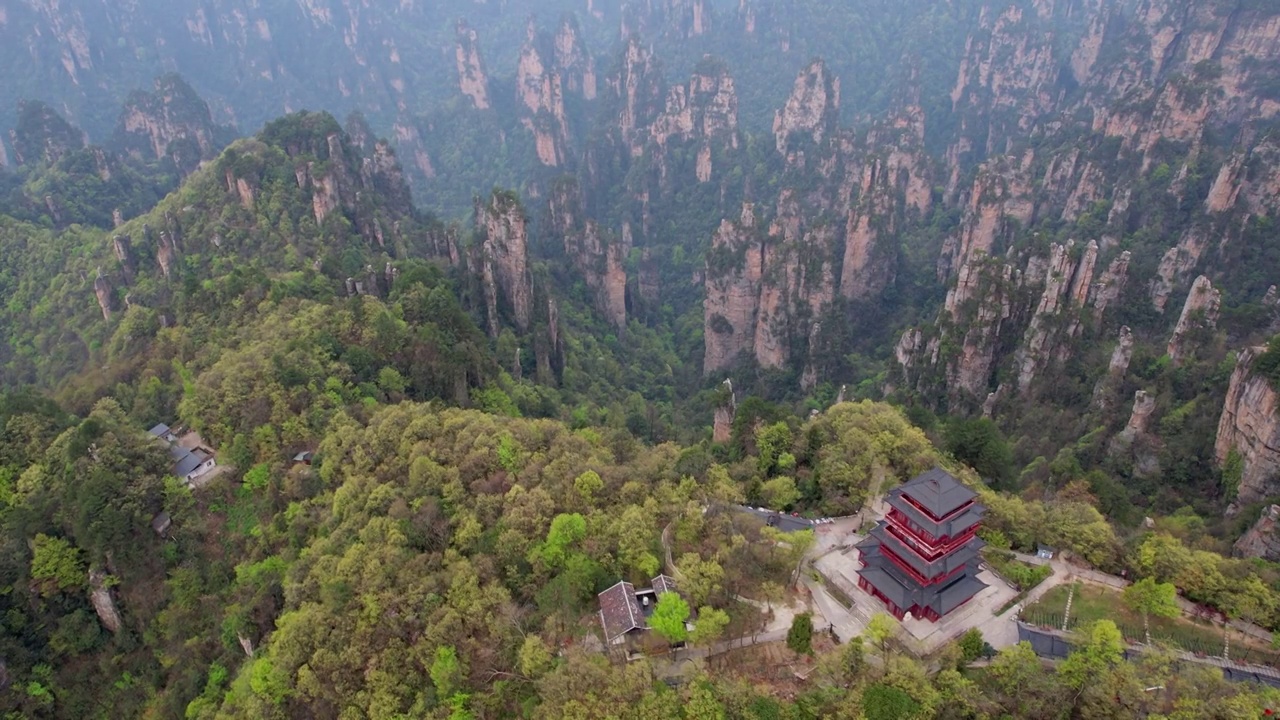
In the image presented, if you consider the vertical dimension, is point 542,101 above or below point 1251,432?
below

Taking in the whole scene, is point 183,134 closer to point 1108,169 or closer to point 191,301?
point 191,301

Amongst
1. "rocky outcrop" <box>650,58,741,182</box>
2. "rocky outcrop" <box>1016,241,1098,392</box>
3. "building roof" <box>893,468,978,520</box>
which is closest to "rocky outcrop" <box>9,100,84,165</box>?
"rocky outcrop" <box>650,58,741,182</box>

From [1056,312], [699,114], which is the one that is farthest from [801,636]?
[699,114]

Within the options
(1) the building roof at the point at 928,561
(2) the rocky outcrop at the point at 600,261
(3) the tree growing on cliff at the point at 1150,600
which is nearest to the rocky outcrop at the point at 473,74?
(2) the rocky outcrop at the point at 600,261

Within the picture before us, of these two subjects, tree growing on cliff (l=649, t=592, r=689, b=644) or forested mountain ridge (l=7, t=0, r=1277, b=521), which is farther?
forested mountain ridge (l=7, t=0, r=1277, b=521)

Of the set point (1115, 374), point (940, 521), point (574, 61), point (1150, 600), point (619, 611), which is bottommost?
point (1115, 374)

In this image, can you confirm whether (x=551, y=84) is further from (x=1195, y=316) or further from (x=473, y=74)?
(x=1195, y=316)

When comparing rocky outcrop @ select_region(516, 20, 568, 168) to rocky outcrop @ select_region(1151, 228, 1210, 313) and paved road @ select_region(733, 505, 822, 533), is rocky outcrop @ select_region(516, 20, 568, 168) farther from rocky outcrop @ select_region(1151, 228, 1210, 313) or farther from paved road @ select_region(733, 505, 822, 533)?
paved road @ select_region(733, 505, 822, 533)
